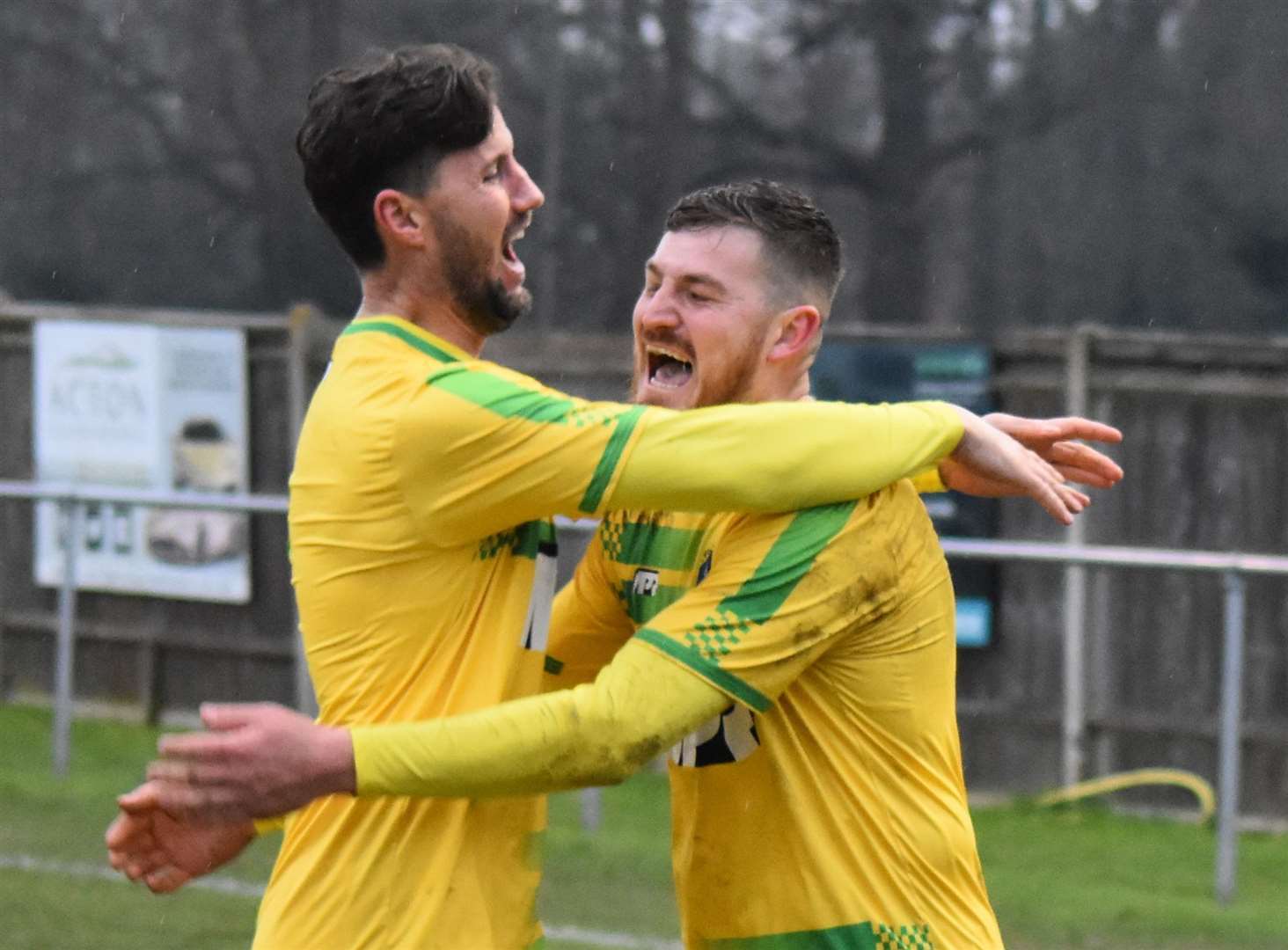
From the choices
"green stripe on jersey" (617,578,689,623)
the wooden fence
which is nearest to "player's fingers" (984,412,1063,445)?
"green stripe on jersey" (617,578,689,623)

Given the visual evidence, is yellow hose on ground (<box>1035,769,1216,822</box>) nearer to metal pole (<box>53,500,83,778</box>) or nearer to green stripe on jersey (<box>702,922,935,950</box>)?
metal pole (<box>53,500,83,778</box>)

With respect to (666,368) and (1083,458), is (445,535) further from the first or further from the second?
(1083,458)

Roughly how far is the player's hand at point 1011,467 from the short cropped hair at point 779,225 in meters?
0.30

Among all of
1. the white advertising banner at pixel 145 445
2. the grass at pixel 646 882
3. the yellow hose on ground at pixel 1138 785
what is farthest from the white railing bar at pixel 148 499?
the yellow hose on ground at pixel 1138 785

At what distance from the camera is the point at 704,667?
2.48 meters

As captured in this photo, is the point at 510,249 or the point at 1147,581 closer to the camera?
the point at 510,249

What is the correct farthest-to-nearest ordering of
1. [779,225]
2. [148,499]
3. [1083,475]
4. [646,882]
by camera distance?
[148,499], [646,882], [1083,475], [779,225]

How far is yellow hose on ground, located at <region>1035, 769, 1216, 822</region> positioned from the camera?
7879 millimetres

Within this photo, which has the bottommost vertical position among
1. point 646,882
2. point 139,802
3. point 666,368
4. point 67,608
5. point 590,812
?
point 646,882

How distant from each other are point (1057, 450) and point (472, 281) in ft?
3.00

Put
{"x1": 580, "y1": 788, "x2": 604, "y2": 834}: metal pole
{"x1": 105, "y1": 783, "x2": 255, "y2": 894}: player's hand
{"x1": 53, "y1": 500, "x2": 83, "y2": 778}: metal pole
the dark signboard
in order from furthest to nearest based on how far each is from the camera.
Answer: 1. the dark signboard
2. {"x1": 53, "y1": 500, "x2": 83, "y2": 778}: metal pole
3. {"x1": 580, "y1": 788, "x2": 604, "y2": 834}: metal pole
4. {"x1": 105, "y1": 783, "x2": 255, "y2": 894}: player's hand

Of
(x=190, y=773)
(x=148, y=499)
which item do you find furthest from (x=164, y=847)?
(x=148, y=499)

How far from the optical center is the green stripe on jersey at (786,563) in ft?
8.27

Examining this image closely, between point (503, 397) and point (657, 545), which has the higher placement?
point (503, 397)
